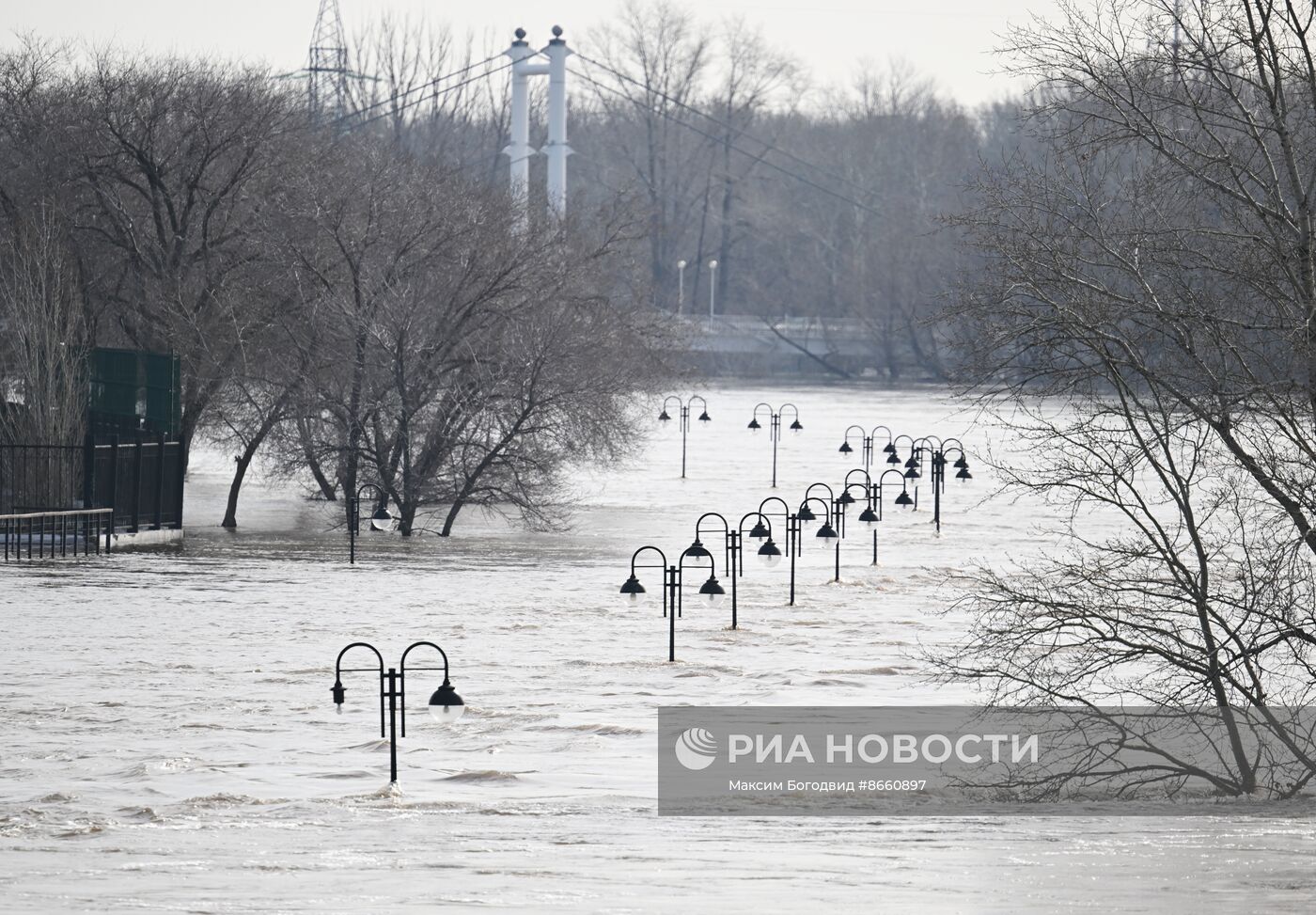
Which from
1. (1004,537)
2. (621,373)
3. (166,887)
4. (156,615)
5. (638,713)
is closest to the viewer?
(166,887)

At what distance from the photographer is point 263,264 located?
41.6 meters

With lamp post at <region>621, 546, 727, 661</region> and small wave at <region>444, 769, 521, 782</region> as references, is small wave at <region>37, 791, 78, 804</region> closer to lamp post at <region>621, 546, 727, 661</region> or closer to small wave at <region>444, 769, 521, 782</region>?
small wave at <region>444, 769, 521, 782</region>

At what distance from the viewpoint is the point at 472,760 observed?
53.1 feet

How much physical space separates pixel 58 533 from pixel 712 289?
83.9 metres

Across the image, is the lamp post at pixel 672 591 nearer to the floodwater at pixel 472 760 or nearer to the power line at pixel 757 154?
the floodwater at pixel 472 760

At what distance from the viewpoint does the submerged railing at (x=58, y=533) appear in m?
33.9

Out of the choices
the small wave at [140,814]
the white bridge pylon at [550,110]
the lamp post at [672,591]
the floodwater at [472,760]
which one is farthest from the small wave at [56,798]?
the white bridge pylon at [550,110]

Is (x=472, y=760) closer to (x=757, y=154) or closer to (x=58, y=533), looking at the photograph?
(x=58, y=533)

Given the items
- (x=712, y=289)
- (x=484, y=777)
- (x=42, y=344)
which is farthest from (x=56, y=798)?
(x=712, y=289)

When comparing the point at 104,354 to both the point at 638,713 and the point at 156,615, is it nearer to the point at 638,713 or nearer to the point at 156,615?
the point at 156,615

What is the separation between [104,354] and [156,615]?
40.8 ft

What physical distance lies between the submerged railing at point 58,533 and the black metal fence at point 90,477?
0.21 metres

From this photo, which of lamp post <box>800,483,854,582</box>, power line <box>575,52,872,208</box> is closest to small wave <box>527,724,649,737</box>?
lamp post <box>800,483,854,582</box>

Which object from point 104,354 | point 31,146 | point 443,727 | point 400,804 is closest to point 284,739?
point 443,727
